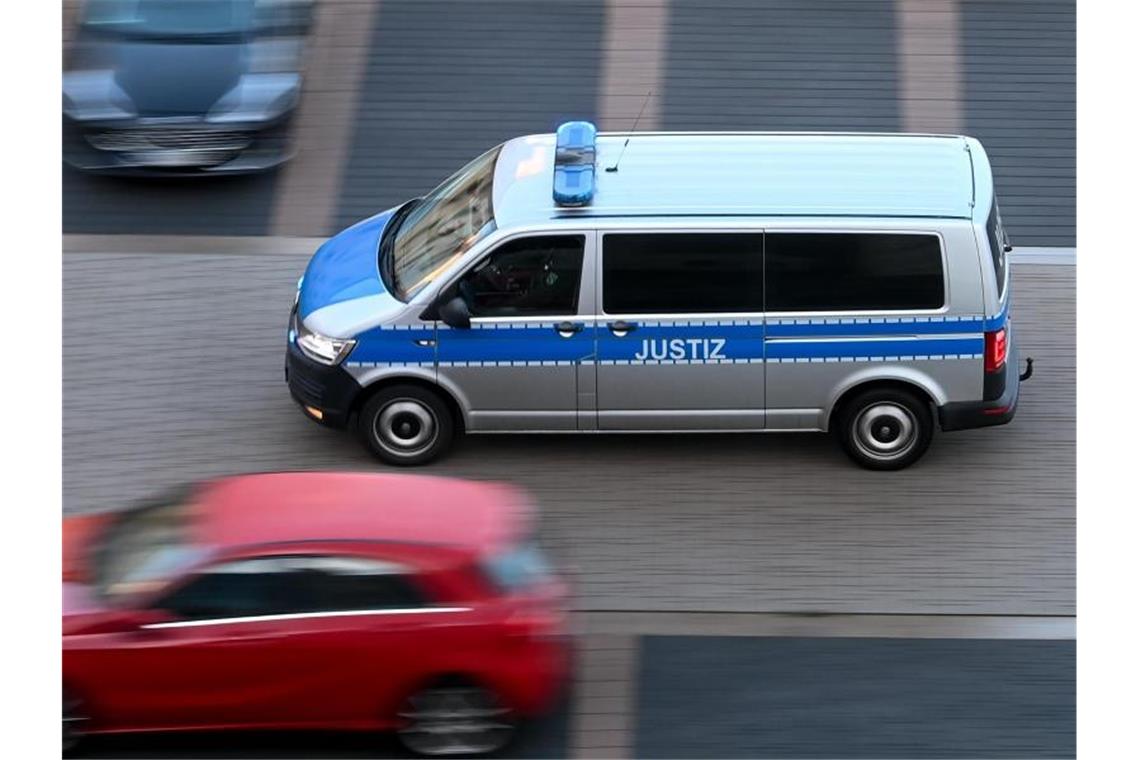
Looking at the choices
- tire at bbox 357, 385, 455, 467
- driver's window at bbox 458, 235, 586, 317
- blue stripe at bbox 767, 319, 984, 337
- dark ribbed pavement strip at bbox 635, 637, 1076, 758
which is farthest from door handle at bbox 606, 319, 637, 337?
dark ribbed pavement strip at bbox 635, 637, 1076, 758

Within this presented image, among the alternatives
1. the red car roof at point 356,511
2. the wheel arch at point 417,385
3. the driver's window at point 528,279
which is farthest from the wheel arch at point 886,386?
the red car roof at point 356,511

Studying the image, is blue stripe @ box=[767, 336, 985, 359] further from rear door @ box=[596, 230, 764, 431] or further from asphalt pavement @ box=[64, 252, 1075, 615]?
asphalt pavement @ box=[64, 252, 1075, 615]

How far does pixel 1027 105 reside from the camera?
16.1 meters

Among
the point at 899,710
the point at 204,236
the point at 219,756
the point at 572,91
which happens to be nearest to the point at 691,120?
the point at 572,91

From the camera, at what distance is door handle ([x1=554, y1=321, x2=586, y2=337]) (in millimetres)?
11344

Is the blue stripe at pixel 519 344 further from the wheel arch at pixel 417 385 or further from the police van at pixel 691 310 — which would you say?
the wheel arch at pixel 417 385

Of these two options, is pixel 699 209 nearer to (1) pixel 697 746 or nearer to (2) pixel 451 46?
(1) pixel 697 746

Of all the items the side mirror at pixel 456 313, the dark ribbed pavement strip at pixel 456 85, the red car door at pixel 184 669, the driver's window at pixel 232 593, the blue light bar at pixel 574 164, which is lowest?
the red car door at pixel 184 669

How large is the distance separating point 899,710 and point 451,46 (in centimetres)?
934

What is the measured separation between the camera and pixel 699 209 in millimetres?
11312

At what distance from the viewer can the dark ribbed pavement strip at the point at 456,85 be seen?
15422mm

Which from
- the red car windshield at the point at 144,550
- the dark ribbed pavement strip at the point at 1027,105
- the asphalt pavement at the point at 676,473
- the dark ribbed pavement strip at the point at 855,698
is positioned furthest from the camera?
the dark ribbed pavement strip at the point at 1027,105

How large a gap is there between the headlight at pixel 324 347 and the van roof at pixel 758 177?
51.6 inches

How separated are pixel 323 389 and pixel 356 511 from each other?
2710 mm
